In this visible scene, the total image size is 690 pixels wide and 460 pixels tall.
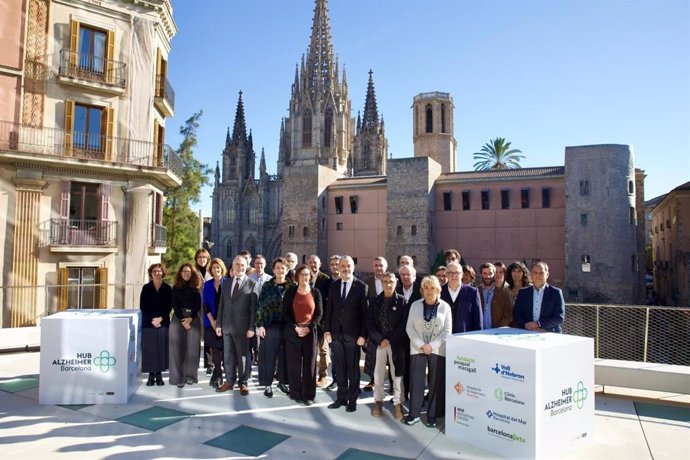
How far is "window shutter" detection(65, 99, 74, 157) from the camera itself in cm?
1355

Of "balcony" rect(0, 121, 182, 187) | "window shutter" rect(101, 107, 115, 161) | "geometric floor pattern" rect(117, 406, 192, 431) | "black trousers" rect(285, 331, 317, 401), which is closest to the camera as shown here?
"geometric floor pattern" rect(117, 406, 192, 431)

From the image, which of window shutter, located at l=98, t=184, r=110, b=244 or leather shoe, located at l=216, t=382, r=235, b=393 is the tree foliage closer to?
window shutter, located at l=98, t=184, r=110, b=244

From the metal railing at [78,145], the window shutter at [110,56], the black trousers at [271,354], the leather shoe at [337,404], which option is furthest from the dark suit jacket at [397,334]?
the window shutter at [110,56]

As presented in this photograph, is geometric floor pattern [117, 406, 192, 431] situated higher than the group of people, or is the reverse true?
the group of people

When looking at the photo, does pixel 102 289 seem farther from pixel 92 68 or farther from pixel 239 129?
pixel 239 129

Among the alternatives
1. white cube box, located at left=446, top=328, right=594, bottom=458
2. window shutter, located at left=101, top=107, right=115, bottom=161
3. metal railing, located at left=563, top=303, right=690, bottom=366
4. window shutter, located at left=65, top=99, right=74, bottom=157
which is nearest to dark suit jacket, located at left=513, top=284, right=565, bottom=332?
white cube box, located at left=446, top=328, right=594, bottom=458

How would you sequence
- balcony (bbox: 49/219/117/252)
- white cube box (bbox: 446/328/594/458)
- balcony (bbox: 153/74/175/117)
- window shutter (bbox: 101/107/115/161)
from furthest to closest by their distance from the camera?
balcony (bbox: 153/74/175/117)
window shutter (bbox: 101/107/115/161)
balcony (bbox: 49/219/117/252)
white cube box (bbox: 446/328/594/458)

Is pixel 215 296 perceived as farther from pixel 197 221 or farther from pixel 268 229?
pixel 268 229

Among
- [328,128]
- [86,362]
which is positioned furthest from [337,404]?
[328,128]

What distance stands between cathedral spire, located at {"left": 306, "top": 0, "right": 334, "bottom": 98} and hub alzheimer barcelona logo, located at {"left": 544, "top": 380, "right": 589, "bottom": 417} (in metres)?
64.2

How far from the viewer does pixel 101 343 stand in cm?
623

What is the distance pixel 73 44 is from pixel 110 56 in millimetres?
1035

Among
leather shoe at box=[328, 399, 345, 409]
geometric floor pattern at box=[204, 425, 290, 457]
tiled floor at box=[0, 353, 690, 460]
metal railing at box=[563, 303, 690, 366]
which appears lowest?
metal railing at box=[563, 303, 690, 366]

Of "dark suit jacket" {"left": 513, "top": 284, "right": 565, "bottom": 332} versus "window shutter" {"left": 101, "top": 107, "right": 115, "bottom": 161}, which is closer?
"dark suit jacket" {"left": 513, "top": 284, "right": 565, "bottom": 332}
